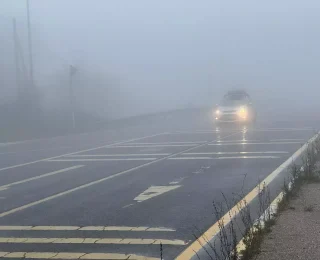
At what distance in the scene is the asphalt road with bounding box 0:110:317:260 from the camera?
661cm

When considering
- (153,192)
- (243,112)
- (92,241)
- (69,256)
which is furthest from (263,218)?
(243,112)

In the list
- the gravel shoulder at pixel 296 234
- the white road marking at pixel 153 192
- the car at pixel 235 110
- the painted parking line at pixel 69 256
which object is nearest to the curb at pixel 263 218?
the gravel shoulder at pixel 296 234

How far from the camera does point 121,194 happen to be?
1000 centimetres

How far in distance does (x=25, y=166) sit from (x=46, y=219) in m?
7.71

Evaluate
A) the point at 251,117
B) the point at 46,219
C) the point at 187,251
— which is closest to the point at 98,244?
the point at 187,251

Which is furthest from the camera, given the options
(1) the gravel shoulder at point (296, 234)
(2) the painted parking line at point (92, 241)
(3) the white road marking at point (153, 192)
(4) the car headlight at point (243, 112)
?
(4) the car headlight at point (243, 112)

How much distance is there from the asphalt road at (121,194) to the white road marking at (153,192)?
0.07ft

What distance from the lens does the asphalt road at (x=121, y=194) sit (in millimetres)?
6605

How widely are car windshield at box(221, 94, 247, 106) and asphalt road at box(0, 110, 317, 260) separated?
10800 mm

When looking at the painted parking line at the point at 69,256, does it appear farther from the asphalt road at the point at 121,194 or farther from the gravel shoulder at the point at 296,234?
the gravel shoulder at the point at 296,234

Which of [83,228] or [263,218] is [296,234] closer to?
[263,218]

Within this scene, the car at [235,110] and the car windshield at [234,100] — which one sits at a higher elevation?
the car windshield at [234,100]

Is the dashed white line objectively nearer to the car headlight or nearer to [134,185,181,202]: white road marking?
[134,185,181,202]: white road marking

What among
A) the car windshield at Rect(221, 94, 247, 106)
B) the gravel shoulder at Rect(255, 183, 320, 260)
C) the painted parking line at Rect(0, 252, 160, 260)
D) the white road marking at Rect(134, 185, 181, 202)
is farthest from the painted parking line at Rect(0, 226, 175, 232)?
the car windshield at Rect(221, 94, 247, 106)
